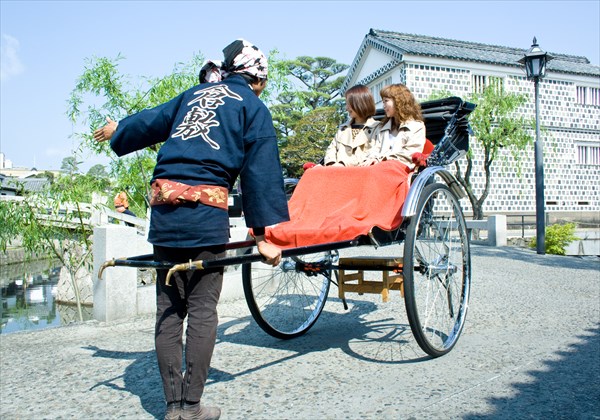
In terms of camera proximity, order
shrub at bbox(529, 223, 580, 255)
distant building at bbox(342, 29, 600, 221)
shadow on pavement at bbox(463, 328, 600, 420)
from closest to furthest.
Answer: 1. shadow on pavement at bbox(463, 328, 600, 420)
2. shrub at bbox(529, 223, 580, 255)
3. distant building at bbox(342, 29, 600, 221)

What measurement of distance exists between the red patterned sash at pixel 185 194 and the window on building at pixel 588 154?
25.9 metres

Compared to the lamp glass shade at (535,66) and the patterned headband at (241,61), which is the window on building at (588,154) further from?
the patterned headband at (241,61)

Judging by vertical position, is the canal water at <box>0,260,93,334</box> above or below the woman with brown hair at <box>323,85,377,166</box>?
below

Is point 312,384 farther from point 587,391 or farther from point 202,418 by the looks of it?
point 587,391

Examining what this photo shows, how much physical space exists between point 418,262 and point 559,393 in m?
1.23

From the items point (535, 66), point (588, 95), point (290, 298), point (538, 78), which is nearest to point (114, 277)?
point (290, 298)

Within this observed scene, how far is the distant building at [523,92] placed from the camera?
73.6ft

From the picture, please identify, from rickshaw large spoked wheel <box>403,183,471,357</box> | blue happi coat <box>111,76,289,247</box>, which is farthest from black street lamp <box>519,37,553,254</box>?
blue happi coat <box>111,76,289,247</box>

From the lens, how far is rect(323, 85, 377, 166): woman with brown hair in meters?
4.39

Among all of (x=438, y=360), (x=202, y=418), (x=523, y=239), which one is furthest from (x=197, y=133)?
(x=523, y=239)

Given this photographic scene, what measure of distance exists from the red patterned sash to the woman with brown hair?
2.04 m

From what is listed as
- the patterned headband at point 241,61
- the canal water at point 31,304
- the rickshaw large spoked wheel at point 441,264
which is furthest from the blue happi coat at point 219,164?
the canal water at point 31,304

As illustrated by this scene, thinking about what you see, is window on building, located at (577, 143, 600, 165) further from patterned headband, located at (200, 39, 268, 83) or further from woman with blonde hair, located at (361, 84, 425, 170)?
patterned headband, located at (200, 39, 268, 83)

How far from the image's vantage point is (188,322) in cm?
245
